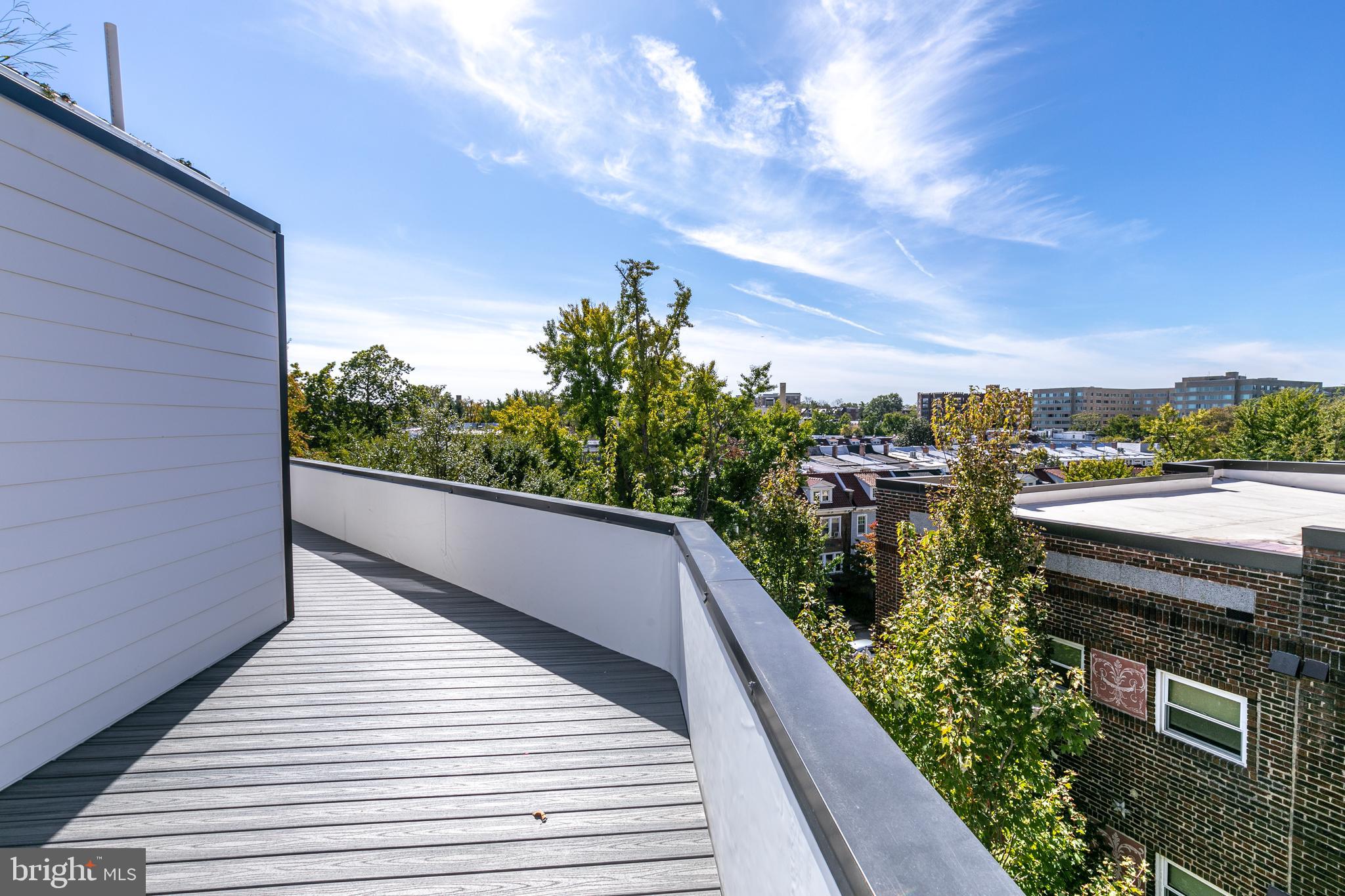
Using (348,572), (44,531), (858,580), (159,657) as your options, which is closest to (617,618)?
(159,657)

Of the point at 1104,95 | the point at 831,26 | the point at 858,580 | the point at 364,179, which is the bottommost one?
the point at 858,580

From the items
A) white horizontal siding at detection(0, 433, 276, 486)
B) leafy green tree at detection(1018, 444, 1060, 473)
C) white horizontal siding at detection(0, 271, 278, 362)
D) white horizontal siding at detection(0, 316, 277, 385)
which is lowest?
leafy green tree at detection(1018, 444, 1060, 473)

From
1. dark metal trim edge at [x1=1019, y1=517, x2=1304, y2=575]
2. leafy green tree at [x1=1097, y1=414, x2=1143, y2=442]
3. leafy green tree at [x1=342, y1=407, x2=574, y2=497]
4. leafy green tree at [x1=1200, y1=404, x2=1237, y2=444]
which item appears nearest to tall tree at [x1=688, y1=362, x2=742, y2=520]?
leafy green tree at [x1=342, y1=407, x2=574, y2=497]

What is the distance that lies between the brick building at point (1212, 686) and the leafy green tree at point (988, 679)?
23.7 inches

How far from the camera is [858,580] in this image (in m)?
27.5

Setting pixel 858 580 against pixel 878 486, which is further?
pixel 858 580

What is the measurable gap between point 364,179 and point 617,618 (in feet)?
30.9

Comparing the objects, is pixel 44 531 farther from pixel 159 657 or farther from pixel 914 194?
pixel 914 194

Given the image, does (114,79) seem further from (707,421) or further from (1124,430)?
(1124,430)

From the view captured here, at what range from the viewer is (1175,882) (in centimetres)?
732

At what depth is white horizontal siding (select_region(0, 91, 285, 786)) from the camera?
7.58 ft

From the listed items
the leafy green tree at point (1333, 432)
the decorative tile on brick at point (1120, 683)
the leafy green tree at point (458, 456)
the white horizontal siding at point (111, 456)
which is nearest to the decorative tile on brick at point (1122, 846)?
the decorative tile on brick at point (1120, 683)

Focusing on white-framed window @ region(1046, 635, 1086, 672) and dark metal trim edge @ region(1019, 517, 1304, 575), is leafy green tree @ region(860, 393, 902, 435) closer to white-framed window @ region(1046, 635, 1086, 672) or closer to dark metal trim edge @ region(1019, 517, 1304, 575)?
white-framed window @ region(1046, 635, 1086, 672)

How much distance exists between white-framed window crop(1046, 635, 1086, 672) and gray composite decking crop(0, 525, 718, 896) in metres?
7.89
